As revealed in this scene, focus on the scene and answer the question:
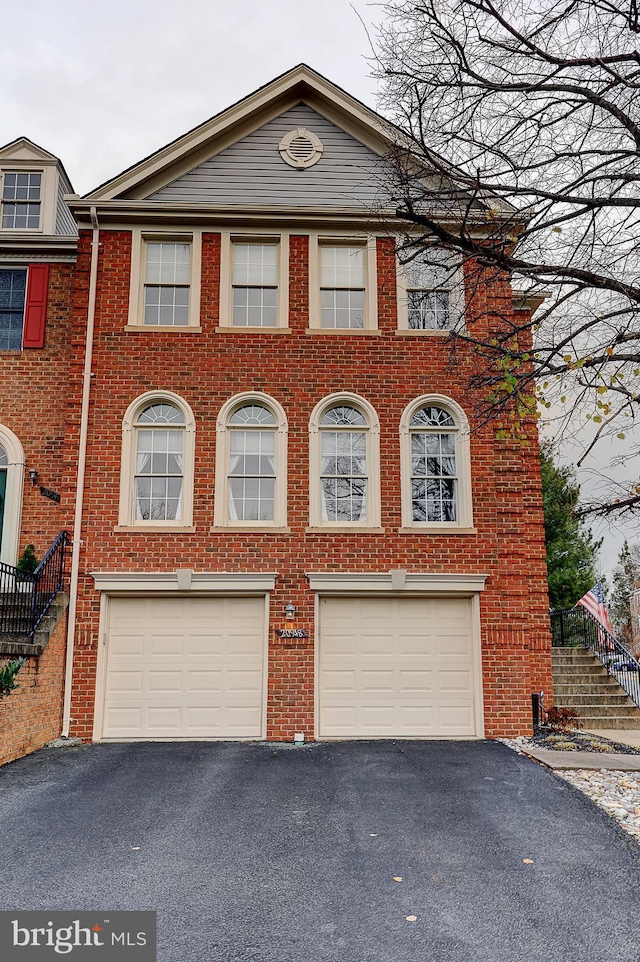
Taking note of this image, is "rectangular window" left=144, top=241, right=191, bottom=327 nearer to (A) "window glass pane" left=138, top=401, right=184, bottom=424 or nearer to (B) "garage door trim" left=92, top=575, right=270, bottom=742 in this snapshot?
(A) "window glass pane" left=138, top=401, right=184, bottom=424

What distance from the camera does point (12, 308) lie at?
13031 mm

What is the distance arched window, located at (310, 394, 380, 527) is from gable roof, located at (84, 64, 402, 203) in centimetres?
442

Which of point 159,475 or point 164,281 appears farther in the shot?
point 164,281

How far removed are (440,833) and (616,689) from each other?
8547mm

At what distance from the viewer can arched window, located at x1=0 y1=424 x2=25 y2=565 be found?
474 inches

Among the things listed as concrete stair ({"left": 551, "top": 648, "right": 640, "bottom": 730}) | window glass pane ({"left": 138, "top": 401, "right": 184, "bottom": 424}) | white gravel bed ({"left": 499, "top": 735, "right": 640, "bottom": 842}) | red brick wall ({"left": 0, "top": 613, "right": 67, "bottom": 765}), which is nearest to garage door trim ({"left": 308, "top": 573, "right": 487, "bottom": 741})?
white gravel bed ({"left": 499, "top": 735, "right": 640, "bottom": 842})

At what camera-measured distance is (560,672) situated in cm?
1448

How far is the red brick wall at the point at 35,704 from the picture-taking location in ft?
30.4

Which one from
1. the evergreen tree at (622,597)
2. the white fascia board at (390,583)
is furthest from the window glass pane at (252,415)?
the evergreen tree at (622,597)

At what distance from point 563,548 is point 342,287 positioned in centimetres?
1366

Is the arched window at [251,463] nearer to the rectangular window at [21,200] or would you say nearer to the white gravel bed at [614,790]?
the rectangular window at [21,200]

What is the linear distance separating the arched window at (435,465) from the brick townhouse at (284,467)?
4 centimetres

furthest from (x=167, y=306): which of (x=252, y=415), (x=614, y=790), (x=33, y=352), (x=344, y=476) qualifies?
(x=614, y=790)

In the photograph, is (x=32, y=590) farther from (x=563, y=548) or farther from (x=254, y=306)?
(x=563, y=548)
